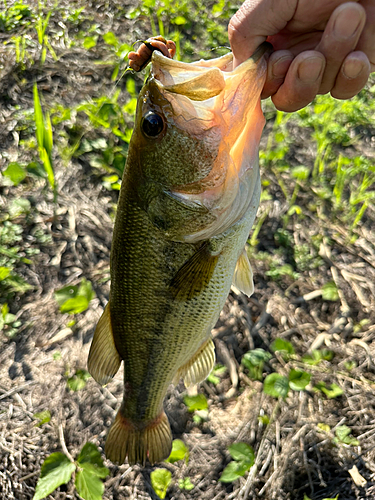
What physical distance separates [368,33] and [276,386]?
1.91 m

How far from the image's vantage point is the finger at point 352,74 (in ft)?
5.30

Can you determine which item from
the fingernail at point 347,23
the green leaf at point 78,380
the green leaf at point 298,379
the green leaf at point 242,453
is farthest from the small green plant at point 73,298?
the fingernail at point 347,23

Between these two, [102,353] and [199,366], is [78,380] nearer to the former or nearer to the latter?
[102,353]

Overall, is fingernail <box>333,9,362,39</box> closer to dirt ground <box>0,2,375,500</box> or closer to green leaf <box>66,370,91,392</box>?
dirt ground <box>0,2,375,500</box>

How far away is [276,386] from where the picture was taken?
7.76 feet

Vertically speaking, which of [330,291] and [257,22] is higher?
[257,22]

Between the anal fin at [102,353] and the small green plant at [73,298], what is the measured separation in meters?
0.67

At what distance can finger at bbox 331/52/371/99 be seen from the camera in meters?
1.61

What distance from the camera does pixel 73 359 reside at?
2.58 meters

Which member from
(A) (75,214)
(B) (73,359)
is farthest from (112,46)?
(B) (73,359)

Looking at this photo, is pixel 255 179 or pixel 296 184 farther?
pixel 296 184

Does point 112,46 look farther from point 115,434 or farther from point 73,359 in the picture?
point 115,434

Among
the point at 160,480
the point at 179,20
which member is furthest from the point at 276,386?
the point at 179,20

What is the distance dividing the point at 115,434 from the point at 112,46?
4.30 m
